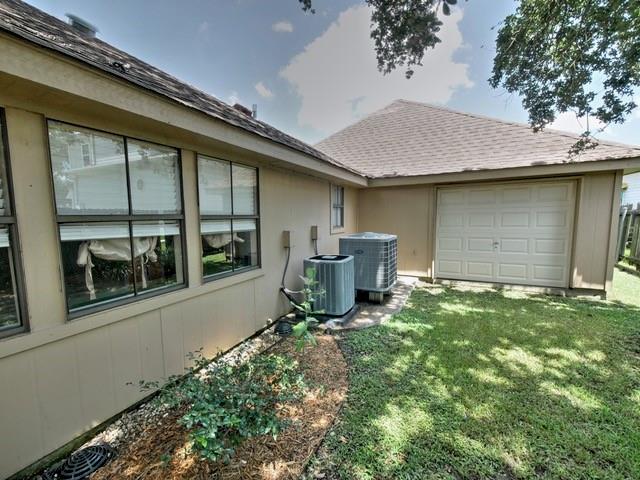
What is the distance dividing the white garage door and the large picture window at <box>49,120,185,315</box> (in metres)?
6.26

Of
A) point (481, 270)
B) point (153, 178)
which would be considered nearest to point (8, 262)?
point (153, 178)

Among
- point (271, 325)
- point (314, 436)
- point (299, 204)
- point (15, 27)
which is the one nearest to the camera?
point (15, 27)

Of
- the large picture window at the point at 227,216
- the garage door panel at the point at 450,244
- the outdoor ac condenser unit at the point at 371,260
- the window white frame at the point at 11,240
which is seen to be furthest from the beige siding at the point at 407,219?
the window white frame at the point at 11,240

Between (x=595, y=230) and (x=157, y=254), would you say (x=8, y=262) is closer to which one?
(x=157, y=254)

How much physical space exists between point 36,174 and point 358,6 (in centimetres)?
457

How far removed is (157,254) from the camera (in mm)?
2873

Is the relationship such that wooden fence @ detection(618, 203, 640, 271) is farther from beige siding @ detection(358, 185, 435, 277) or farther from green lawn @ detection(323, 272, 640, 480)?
beige siding @ detection(358, 185, 435, 277)

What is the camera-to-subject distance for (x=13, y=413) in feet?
6.01

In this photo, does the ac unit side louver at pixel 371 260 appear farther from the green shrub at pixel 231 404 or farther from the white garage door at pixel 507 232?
the green shrub at pixel 231 404

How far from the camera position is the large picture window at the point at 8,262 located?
5.95 feet

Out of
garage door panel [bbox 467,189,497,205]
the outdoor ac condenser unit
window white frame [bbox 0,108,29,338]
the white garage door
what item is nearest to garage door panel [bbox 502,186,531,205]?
the white garage door

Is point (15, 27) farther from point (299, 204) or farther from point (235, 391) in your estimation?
point (299, 204)

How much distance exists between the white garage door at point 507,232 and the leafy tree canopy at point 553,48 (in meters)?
1.85

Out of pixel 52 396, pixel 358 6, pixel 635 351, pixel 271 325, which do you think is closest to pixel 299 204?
pixel 271 325
